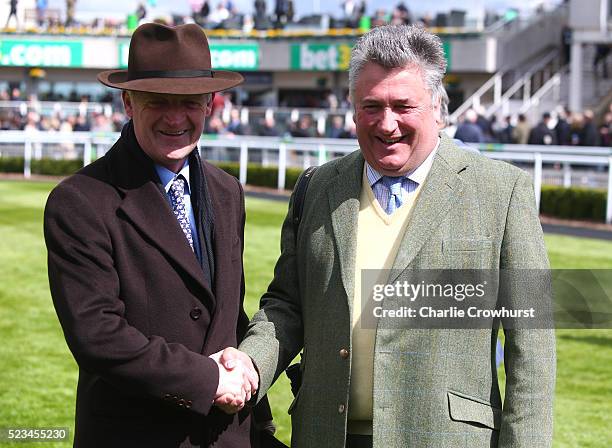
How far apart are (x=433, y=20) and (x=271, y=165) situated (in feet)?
54.5

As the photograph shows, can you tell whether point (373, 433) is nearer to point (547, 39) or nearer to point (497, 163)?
point (497, 163)

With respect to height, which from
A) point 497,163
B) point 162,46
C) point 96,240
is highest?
point 162,46

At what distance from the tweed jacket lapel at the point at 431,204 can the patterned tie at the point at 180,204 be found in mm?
635

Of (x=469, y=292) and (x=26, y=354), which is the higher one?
(x=469, y=292)

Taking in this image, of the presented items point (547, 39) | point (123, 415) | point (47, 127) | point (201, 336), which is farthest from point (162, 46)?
point (547, 39)

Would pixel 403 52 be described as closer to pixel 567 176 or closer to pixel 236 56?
pixel 567 176

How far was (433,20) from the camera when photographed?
3716 centimetres

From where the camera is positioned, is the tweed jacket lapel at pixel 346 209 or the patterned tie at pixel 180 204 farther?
the patterned tie at pixel 180 204

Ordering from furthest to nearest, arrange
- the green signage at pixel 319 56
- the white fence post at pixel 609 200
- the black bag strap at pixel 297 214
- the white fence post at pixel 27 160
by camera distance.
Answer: the green signage at pixel 319 56, the white fence post at pixel 27 160, the white fence post at pixel 609 200, the black bag strap at pixel 297 214

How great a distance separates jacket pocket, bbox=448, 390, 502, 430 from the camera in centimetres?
301

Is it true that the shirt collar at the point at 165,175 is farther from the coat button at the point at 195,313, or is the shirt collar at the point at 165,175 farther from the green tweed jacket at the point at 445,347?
the green tweed jacket at the point at 445,347

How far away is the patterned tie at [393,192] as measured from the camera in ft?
10.4

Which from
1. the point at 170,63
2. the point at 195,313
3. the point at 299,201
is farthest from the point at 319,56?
the point at 195,313

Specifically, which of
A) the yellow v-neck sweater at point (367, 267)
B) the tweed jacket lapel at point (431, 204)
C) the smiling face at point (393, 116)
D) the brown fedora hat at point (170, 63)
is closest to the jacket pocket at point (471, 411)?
the yellow v-neck sweater at point (367, 267)
